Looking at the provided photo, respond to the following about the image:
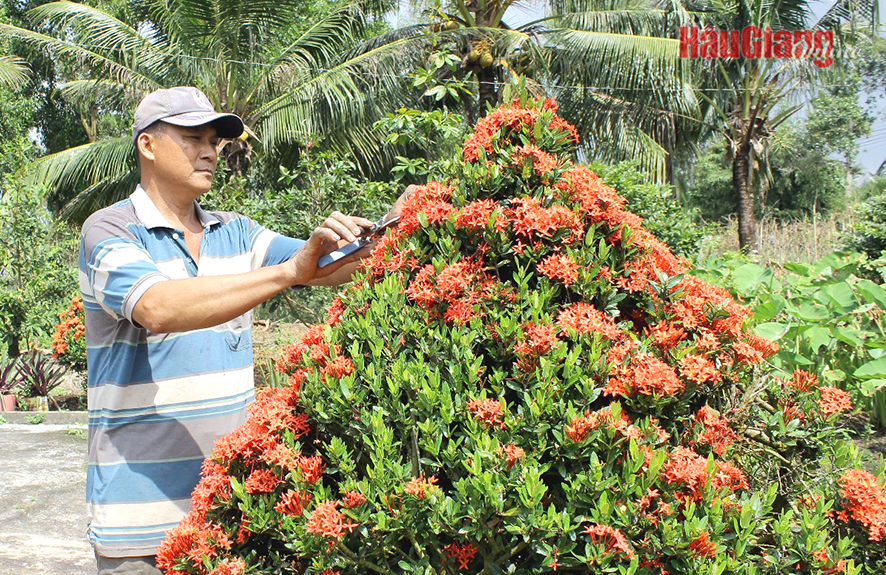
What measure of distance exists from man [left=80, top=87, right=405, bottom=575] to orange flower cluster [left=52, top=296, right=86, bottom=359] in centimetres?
745

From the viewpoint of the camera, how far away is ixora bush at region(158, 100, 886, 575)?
1310 millimetres

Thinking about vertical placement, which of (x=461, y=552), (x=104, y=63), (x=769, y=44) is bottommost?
(x=461, y=552)

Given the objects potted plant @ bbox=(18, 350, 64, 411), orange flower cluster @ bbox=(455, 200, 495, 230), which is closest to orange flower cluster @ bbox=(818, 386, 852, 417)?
orange flower cluster @ bbox=(455, 200, 495, 230)

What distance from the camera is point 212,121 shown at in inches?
81.4

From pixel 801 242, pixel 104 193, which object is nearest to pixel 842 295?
pixel 801 242

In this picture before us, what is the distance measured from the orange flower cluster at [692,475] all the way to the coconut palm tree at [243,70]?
1207 centimetres

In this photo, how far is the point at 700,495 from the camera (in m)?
1.33

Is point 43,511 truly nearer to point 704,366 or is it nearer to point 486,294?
point 486,294

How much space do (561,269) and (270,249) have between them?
1176mm

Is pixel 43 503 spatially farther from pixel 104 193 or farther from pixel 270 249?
pixel 104 193

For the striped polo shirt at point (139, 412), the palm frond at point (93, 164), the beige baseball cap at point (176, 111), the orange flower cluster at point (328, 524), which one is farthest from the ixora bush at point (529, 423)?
the palm frond at point (93, 164)

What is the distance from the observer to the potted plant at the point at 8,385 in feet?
29.3

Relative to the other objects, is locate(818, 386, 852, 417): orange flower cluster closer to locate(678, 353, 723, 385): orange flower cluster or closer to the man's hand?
locate(678, 353, 723, 385): orange flower cluster

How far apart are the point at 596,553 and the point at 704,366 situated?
17.2 inches
